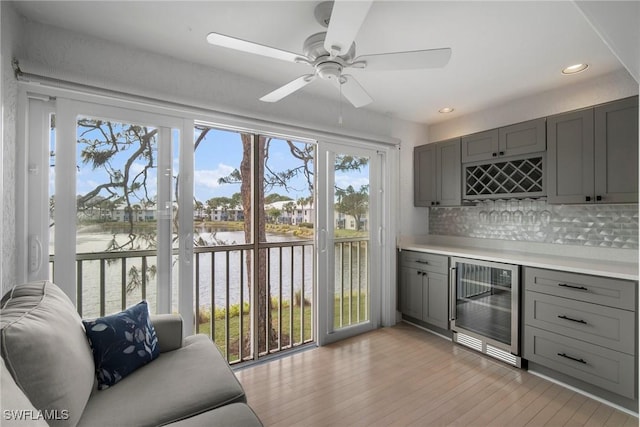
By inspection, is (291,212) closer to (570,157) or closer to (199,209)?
(199,209)

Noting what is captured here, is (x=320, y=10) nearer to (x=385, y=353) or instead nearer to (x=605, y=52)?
(x=605, y=52)

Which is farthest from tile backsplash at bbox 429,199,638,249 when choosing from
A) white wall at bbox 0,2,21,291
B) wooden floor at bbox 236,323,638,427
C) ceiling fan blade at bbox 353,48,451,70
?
white wall at bbox 0,2,21,291

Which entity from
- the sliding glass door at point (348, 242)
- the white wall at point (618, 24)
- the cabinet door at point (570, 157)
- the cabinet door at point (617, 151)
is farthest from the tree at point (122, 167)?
the cabinet door at point (617, 151)

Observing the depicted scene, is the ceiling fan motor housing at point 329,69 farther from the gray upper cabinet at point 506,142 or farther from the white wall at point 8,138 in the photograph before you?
the gray upper cabinet at point 506,142

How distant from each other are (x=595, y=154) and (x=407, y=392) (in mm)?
2270

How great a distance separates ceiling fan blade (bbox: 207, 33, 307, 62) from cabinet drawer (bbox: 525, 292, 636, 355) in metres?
2.50

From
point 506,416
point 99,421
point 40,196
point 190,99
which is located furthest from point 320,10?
point 506,416

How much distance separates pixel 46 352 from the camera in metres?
1.08

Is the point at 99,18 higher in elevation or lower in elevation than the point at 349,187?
higher

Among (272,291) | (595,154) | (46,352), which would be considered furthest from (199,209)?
(595,154)

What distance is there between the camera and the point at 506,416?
6.32 feet

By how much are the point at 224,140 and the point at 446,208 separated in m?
2.75

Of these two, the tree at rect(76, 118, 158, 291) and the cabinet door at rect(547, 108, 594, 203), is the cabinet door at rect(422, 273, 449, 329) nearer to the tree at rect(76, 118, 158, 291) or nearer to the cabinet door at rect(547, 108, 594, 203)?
the cabinet door at rect(547, 108, 594, 203)

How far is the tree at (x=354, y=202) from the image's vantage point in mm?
3217
